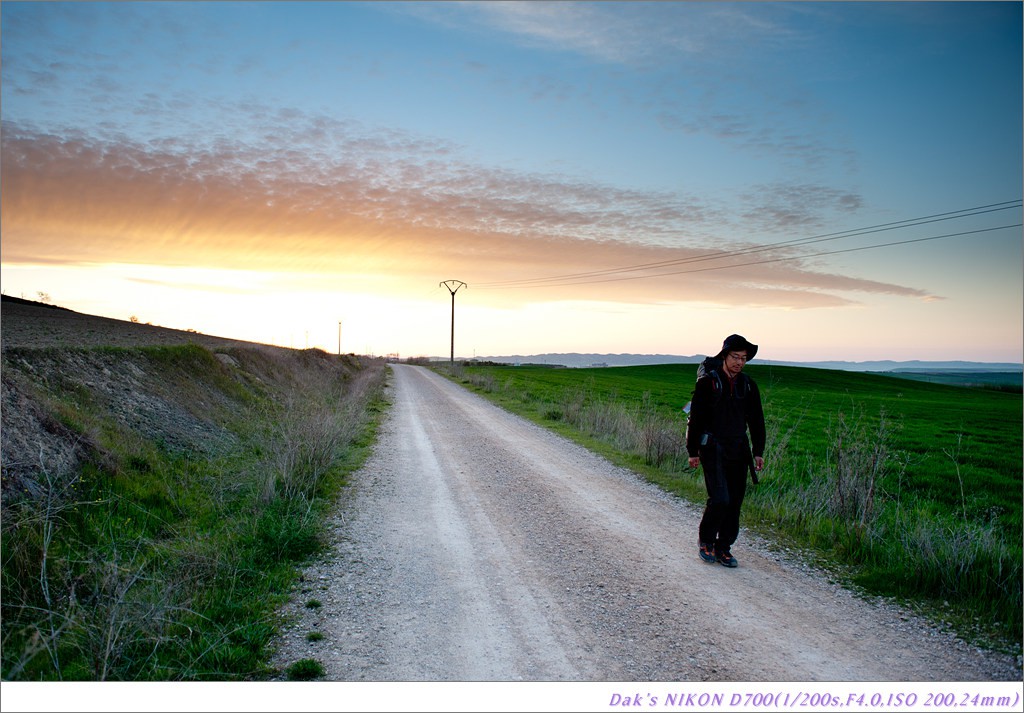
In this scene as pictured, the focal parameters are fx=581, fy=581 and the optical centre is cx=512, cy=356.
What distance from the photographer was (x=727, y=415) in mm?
6250

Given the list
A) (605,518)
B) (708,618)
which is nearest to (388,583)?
(708,618)

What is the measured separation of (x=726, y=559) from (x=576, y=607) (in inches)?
82.8

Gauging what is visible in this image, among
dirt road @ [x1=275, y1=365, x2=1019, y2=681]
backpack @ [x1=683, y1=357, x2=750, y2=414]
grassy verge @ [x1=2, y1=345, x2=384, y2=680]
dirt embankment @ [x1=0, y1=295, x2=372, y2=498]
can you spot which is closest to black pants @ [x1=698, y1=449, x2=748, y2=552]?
dirt road @ [x1=275, y1=365, x2=1019, y2=681]

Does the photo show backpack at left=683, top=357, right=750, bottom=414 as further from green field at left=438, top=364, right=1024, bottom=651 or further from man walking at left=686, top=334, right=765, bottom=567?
green field at left=438, top=364, right=1024, bottom=651

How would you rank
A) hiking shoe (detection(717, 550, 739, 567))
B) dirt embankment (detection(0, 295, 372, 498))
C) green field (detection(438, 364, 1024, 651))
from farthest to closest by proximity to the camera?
dirt embankment (detection(0, 295, 372, 498)), hiking shoe (detection(717, 550, 739, 567)), green field (detection(438, 364, 1024, 651))

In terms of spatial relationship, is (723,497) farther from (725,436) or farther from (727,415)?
(727,415)

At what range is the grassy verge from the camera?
13.4 ft

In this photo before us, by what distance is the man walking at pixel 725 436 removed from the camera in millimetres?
6219

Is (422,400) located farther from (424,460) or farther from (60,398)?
(60,398)

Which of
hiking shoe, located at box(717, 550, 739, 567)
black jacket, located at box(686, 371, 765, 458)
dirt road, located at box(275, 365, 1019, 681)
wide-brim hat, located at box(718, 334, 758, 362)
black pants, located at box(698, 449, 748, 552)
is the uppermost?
wide-brim hat, located at box(718, 334, 758, 362)

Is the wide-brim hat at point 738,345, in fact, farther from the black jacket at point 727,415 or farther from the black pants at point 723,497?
the black pants at point 723,497

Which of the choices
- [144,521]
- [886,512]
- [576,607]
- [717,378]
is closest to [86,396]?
[144,521]

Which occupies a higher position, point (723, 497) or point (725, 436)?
point (725, 436)

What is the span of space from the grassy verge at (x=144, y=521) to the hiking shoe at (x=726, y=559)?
4406mm
